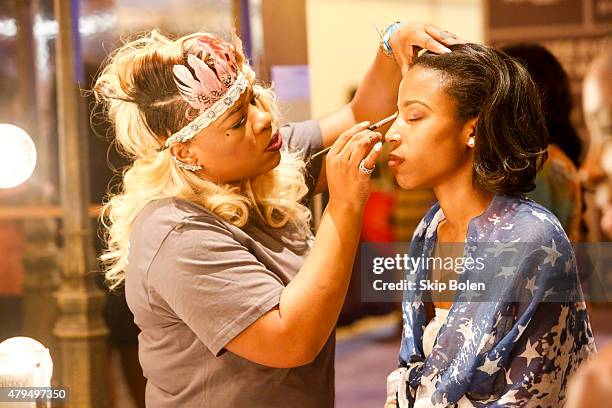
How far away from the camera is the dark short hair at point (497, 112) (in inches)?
55.9

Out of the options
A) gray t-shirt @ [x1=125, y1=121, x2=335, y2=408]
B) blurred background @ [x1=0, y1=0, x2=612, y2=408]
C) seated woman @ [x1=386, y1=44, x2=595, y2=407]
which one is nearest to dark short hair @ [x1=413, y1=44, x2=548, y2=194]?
seated woman @ [x1=386, y1=44, x2=595, y2=407]

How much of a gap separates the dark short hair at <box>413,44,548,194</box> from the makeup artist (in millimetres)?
117

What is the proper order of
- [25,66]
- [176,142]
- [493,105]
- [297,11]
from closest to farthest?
1. [493,105]
2. [176,142]
3. [297,11]
4. [25,66]

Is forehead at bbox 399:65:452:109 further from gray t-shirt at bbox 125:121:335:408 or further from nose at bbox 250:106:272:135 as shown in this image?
gray t-shirt at bbox 125:121:335:408

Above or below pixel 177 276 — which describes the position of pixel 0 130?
above

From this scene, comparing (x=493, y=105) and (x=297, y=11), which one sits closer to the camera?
(x=493, y=105)

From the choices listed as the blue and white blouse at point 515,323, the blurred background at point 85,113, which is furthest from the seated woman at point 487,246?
the blurred background at point 85,113

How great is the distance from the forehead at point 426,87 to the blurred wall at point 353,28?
382mm

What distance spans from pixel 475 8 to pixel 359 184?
117 centimetres

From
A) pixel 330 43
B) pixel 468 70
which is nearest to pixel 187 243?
pixel 468 70

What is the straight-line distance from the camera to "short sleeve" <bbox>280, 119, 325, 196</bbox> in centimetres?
188

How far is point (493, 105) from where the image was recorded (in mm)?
1410

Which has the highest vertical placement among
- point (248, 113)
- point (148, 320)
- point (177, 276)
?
point (248, 113)

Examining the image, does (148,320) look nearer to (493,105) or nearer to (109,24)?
(493,105)
